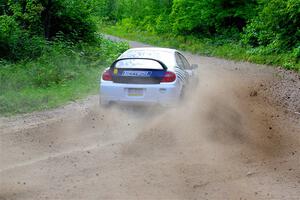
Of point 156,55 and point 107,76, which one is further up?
point 156,55

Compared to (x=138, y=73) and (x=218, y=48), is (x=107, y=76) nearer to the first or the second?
(x=138, y=73)

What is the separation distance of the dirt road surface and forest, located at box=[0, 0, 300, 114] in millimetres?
2004

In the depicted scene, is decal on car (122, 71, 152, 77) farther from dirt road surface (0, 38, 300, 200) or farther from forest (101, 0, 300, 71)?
forest (101, 0, 300, 71)

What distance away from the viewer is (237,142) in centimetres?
923

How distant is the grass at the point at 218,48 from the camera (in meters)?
22.0

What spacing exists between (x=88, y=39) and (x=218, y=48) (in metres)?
9.14

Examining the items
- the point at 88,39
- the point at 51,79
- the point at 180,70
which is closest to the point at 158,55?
the point at 180,70

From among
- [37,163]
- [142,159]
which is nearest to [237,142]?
[142,159]

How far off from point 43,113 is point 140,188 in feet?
16.9

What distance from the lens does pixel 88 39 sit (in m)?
22.4

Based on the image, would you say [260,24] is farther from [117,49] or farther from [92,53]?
[92,53]

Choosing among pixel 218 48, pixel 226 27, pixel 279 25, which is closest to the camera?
pixel 279 25

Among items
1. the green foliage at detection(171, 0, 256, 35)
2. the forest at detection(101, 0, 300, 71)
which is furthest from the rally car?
the green foliage at detection(171, 0, 256, 35)

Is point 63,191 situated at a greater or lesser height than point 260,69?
greater
